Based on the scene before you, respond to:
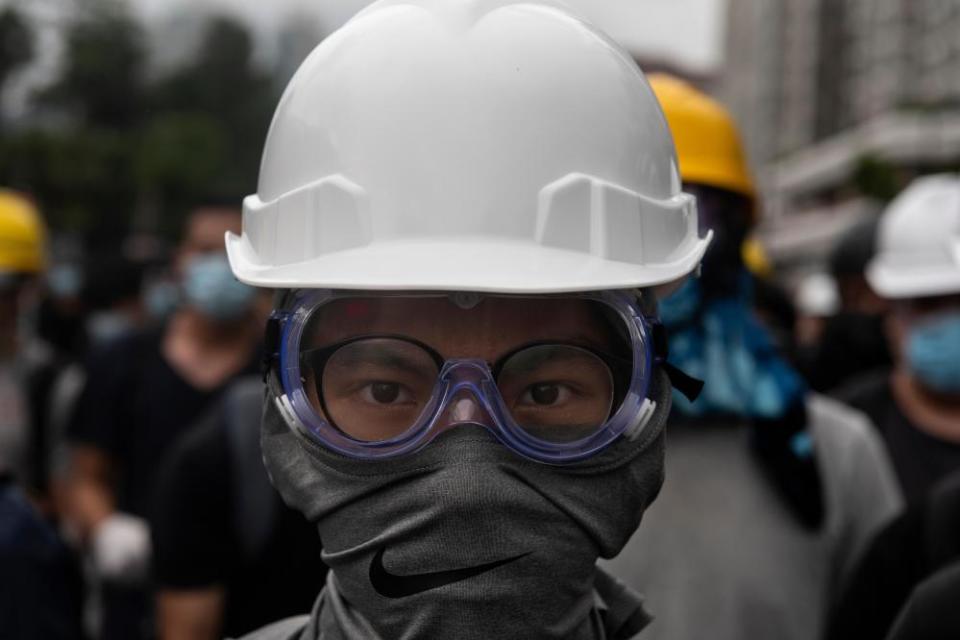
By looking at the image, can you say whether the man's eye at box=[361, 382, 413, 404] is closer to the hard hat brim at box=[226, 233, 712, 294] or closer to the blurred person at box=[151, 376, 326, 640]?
the hard hat brim at box=[226, 233, 712, 294]

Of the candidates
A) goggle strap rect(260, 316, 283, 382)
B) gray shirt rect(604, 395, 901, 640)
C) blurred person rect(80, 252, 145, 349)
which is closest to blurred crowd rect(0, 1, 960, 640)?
gray shirt rect(604, 395, 901, 640)

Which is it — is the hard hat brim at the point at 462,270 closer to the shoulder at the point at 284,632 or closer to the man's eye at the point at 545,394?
the man's eye at the point at 545,394

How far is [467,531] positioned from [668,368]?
0.47 m

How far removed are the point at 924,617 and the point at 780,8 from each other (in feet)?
348

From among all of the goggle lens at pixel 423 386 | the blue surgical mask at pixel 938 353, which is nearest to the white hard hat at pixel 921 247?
the blue surgical mask at pixel 938 353

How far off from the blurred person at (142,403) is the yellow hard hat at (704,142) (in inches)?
88.8

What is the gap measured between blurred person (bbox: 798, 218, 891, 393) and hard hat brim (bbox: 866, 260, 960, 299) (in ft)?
5.03

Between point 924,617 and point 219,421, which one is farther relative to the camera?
point 219,421

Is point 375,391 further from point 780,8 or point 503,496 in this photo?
point 780,8

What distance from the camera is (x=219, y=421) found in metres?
3.30

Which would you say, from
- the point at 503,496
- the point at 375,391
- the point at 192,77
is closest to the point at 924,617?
the point at 503,496

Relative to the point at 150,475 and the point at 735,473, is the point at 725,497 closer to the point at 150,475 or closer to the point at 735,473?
the point at 735,473

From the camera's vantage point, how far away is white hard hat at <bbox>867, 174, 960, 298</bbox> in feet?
14.2

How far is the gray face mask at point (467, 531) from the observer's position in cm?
165
